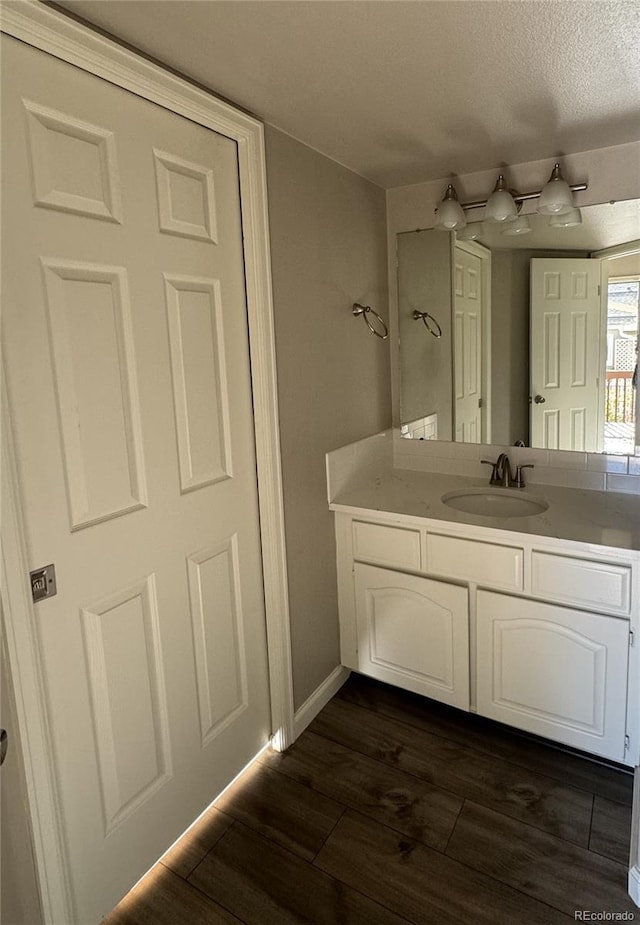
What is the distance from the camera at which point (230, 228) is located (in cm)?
165

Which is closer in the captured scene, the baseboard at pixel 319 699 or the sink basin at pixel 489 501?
the baseboard at pixel 319 699

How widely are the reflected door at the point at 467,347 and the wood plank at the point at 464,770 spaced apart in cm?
123

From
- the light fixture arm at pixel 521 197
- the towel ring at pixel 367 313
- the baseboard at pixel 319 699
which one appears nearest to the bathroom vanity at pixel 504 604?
the baseboard at pixel 319 699

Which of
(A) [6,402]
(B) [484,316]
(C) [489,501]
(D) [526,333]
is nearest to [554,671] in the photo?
(C) [489,501]

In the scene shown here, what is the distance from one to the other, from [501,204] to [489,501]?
3.72ft

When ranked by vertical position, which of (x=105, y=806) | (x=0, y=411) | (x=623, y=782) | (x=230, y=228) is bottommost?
(x=623, y=782)

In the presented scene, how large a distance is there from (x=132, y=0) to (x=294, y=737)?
2178 mm

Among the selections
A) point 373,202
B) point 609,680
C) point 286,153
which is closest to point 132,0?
point 286,153

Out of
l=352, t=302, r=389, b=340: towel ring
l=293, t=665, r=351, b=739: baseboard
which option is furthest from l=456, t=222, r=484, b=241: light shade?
l=293, t=665, r=351, b=739: baseboard

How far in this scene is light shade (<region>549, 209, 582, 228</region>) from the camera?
2.07m

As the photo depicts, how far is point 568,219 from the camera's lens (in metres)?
2.09

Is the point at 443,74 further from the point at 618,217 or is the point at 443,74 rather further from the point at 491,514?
the point at 491,514

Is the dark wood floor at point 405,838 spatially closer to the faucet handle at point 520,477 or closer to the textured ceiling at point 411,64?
the faucet handle at point 520,477

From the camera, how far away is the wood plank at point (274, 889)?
4.75 ft
